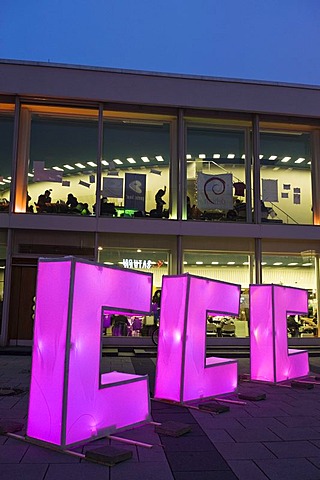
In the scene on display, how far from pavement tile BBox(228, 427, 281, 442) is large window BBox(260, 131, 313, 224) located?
37.0ft

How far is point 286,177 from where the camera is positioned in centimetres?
1725

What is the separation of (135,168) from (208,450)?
488 inches

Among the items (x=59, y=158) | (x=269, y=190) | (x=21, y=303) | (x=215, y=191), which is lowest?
(x=21, y=303)

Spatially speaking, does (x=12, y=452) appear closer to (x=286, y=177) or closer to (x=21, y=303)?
(x=21, y=303)

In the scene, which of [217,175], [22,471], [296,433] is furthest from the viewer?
[217,175]

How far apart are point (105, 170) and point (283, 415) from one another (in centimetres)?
1120

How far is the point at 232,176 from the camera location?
16.9 metres

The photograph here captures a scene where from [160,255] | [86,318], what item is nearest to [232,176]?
[160,255]

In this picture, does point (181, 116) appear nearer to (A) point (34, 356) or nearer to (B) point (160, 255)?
(B) point (160, 255)

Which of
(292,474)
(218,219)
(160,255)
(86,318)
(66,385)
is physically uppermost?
(218,219)

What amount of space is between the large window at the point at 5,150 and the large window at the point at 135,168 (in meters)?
3.09

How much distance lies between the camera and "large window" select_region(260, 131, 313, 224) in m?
16.9

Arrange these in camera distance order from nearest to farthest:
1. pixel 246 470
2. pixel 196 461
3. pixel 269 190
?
pixel 246 470, pixel 196 461, pixel 269 190

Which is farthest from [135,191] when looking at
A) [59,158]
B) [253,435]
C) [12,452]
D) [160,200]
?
[12,452]
